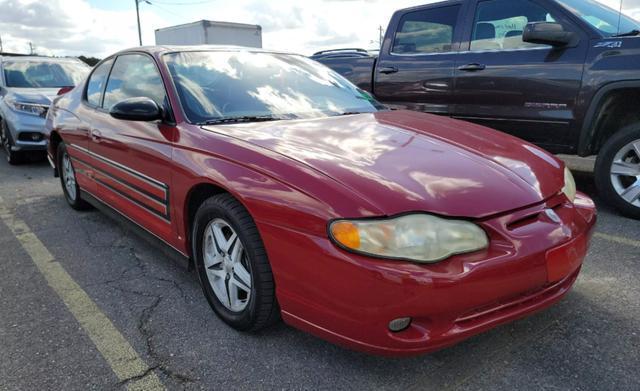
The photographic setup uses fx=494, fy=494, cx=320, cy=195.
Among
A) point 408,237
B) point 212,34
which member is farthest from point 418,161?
point 212,34

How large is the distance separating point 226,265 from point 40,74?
715 cm

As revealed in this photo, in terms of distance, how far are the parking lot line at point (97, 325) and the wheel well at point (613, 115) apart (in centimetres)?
378

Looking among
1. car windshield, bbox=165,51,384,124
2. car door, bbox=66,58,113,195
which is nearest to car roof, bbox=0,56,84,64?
car door, bbox=66,58,113,195

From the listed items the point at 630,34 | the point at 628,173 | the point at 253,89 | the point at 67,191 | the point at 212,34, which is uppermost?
the point at 212,34

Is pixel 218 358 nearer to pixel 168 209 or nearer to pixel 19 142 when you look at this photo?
pixel 168 209

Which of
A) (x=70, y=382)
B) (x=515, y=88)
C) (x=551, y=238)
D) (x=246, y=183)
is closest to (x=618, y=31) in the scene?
(x=515, y=88)

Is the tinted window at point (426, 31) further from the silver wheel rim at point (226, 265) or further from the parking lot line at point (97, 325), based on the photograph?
the parking lot line at point (97, 325)

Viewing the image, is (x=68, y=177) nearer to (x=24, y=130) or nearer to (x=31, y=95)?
(x=24, y=130)

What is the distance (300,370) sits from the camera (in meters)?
2.13

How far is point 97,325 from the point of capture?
99.7 inches

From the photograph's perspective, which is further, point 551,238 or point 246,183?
point 246,183

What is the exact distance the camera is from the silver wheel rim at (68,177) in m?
4.49

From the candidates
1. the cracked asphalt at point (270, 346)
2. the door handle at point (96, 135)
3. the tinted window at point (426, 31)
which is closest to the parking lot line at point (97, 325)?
the cracked asphalt at point (270, 346)

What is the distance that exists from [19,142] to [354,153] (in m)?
6.25
